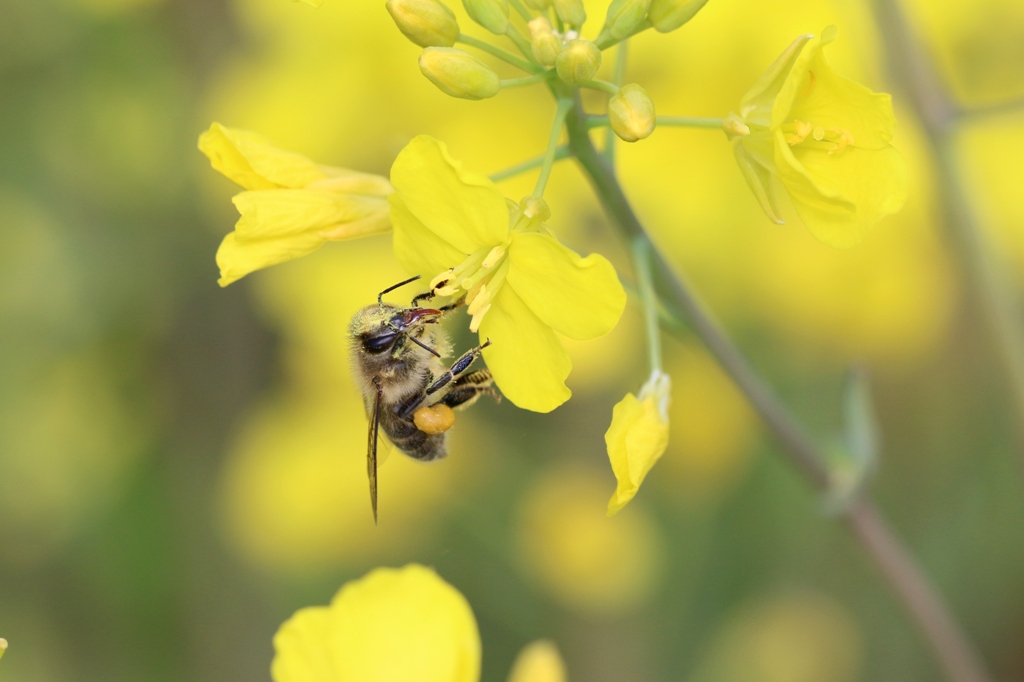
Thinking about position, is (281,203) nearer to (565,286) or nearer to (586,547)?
(565,286)

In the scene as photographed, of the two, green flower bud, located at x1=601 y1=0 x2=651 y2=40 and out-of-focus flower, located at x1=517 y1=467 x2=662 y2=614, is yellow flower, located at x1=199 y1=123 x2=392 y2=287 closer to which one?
green flower bud, located at x1=601 y1=0 x2=651 y2=40

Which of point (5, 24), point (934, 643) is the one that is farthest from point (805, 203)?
point (5, 24)

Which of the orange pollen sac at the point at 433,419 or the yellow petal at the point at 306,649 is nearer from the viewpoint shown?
the yellow petal at the point at 306,649

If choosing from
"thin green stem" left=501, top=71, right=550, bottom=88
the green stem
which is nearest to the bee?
the green stem

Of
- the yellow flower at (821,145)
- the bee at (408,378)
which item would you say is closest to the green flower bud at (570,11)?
the yellow flower at (821,145)

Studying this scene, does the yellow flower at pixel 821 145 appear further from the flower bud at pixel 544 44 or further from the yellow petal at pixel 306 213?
the yellow petal at pixel 306 213

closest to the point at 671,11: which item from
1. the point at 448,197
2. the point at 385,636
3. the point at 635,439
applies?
the point at 448,197
